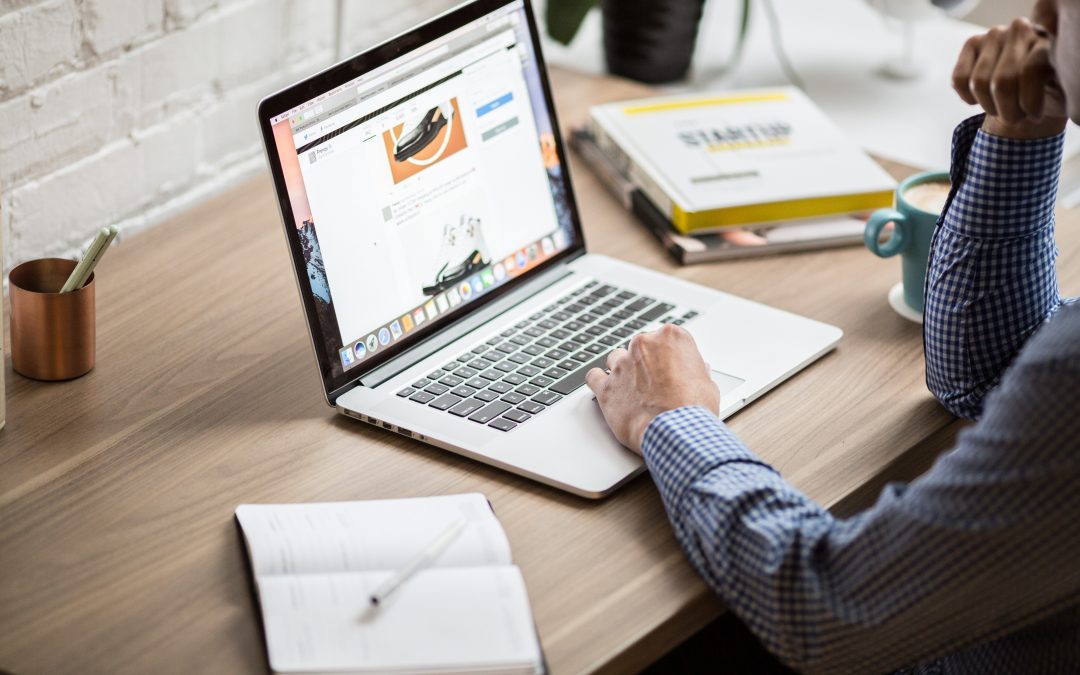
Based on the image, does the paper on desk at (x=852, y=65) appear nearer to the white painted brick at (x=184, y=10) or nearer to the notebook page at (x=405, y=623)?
Result: the white painted brick at (x=184, y=10)

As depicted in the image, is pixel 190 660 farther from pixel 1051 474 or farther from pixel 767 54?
pixel 767 54

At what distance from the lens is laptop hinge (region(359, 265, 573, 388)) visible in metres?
1.10

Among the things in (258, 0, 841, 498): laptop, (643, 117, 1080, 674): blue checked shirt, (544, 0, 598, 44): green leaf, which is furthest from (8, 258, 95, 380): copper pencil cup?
(544, 0, 598, 44): green leaf

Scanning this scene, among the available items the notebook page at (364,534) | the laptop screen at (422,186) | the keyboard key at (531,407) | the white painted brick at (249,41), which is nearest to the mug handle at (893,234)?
the laptop screen at (422,186)

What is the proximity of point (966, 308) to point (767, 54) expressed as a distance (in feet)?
3.60

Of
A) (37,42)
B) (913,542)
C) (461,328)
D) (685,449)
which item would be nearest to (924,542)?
(913,542)

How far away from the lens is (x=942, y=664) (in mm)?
1017

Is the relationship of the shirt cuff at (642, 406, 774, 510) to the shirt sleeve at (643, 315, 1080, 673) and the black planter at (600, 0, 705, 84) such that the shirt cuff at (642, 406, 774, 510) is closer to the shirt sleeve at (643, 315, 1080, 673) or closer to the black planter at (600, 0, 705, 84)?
the shirt sleeve at (643, 315, 1080, 673)

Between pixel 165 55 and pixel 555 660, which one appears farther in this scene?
pixel 165 55

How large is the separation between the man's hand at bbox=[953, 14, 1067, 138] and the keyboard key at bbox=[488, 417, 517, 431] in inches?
19.5

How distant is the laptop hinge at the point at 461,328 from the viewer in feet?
3.59

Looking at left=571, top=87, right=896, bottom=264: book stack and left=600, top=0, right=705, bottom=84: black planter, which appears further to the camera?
left=600, top=0, right=705, bottom=84: black planter

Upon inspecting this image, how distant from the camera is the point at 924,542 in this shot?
2.54 feet

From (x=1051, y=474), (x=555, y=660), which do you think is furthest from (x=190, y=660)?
(x=1051, y=474)
